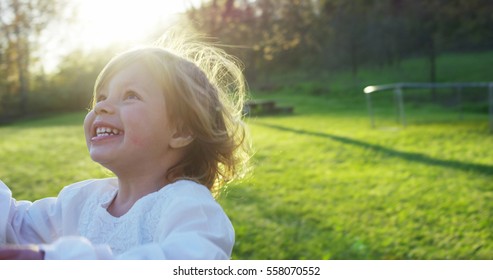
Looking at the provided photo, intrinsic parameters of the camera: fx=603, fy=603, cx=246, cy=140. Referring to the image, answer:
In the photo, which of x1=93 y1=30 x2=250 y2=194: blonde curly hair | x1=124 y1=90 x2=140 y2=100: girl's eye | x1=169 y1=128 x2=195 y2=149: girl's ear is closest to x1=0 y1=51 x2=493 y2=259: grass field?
x1=93 y1=30 x2=250 y2=194: blonde curly hair

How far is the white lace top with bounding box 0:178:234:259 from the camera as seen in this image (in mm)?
835

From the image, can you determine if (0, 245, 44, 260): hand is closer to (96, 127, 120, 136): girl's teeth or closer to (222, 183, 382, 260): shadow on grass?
(96, 127, 120, 136): girl's teeth

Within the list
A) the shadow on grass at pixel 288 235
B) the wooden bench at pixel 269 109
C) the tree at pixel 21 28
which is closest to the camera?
the shadow on grass at pixel 288 235

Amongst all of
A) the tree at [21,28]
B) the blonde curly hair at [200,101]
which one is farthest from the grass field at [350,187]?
the tree at [21,28]

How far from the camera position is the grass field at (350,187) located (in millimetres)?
2457

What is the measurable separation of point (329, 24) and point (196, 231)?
17.0 metres

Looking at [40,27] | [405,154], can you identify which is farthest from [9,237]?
[40,27]

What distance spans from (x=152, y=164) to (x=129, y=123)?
116mm

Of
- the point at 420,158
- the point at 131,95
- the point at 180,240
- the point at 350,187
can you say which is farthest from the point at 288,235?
the point at 420,158

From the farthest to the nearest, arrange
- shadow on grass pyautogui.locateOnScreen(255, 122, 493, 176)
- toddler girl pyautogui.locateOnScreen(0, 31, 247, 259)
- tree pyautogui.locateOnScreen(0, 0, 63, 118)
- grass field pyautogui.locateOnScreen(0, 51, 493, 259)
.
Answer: tree pyautogui.locateOnScreen(0, 0, 63, 118) → shadow on grass pyautogui.locateOnScreen(255, 122, 493, 176) → grass field pyautogui.locateOnScreen(0, 51, 493, 259) → toddler girl pyautogui.locateOnScreen(0, 31, 247, 259)

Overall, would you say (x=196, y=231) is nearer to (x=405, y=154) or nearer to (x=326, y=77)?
(x=405, y=154)

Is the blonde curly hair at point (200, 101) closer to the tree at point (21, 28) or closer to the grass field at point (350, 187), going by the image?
the grass field at point (350, 187)

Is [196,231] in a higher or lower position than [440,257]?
higher

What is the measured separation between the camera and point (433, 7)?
565 inches
